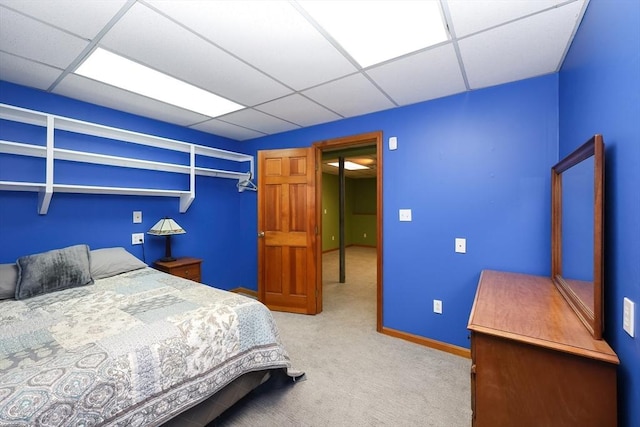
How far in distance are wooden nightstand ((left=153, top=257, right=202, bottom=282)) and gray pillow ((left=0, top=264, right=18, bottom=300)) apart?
111cm

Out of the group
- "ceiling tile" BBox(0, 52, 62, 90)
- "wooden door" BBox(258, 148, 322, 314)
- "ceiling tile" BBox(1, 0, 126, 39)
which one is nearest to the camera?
"ceiling tile" BBox(1, 0, 126, 39)

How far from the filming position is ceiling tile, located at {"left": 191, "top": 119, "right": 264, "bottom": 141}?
3.38 m

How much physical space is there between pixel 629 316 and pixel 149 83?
3.28 meters

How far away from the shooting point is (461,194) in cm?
244

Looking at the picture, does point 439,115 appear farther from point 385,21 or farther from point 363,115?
point 385,21

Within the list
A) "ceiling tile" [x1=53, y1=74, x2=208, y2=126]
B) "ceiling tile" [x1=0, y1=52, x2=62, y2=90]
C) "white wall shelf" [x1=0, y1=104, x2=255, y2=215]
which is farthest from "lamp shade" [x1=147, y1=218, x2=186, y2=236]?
"ceiling tile" [x1=0, y1=52, x2=62, y2=90]

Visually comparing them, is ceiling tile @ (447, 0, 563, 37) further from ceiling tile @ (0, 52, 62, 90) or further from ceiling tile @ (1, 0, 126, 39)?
ceiling tile @ (0, 52, 62, 90)

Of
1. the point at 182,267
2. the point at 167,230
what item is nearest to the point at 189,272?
the point at 182,267

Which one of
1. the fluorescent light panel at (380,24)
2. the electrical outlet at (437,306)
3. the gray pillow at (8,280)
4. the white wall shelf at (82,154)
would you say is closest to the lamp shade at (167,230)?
the white wall shelf at (82,154)

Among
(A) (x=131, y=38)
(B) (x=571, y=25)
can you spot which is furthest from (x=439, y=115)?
(A) (x=131, y=38)

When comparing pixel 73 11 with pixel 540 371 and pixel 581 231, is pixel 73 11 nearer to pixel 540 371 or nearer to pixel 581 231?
pixel 540 371

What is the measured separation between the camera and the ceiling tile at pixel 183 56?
1544mm

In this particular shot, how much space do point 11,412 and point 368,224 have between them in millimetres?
8798

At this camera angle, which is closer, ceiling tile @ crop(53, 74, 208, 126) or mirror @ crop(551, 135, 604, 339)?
mirror @ crop(551, 135, 604, 339)
